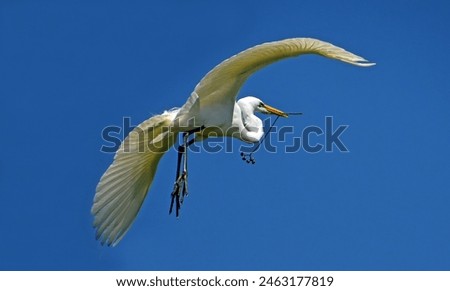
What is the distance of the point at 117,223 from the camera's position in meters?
8.83

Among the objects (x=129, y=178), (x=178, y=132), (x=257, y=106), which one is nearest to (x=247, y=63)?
(x=178, y=132)

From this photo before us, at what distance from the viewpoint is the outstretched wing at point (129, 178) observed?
8.49 meters

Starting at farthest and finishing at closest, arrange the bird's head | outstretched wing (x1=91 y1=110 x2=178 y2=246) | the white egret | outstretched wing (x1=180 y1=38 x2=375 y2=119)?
the bird's head, outstretched wing (x1=91 y1=110 x2=178 y2=246), the white egret, outstretched wing (x1=180 y1=38 x2=375 y2=119)

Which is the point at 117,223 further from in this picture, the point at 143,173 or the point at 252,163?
the point at 252,163

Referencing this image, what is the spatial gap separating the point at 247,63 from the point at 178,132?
3.50 ft

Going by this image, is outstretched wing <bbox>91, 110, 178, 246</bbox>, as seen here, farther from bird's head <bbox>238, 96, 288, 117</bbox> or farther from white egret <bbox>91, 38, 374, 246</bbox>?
bird's head <bbox>238, 96, 288, 117</bbox>

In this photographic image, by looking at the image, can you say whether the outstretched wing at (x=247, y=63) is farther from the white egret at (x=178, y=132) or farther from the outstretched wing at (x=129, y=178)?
the outstretched wing at (x=129, y=178)

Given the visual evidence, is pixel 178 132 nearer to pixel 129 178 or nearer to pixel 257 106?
pixel 129 178

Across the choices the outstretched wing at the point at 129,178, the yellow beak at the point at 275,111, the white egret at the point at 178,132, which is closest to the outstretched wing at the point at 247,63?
the white egret at the point at 178,132

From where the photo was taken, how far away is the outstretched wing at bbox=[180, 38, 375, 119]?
752 cm

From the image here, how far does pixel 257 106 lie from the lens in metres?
9.16

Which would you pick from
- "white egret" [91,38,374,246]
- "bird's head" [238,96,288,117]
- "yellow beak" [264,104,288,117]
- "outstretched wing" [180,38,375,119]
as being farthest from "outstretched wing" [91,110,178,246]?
"yellow beak" [264,104,288,117]

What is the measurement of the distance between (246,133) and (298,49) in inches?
51.5

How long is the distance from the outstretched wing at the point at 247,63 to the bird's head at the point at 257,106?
1.83 ft
